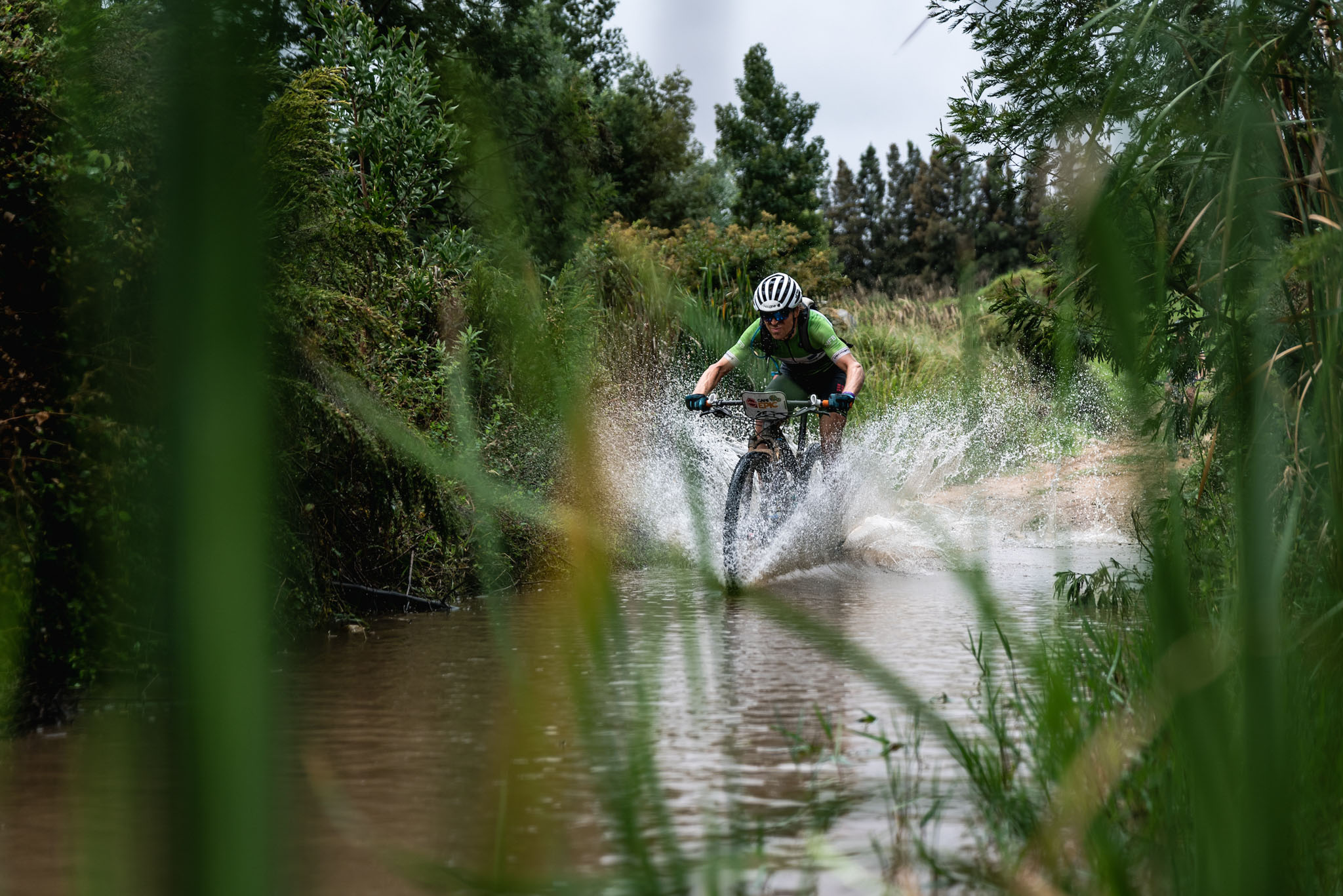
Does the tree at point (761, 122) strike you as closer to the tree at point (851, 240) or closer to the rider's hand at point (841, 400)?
the tree at point (851, 240)

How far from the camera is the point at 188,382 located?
444 mm

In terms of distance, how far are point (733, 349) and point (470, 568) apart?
6.60 m

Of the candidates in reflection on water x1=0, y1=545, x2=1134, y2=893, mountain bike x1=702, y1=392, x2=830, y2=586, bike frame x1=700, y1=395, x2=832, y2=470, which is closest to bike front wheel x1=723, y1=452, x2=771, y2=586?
mountain bike x1=702, y1=392, x2=830, y2=586

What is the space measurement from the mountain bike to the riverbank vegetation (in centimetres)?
338

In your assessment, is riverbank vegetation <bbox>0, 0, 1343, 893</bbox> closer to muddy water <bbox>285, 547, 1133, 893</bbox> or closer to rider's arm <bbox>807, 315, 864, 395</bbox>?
muddy water <bbox>285, 547, 1133, 893</bbox>

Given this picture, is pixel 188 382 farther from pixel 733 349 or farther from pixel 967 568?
pixel 733 349

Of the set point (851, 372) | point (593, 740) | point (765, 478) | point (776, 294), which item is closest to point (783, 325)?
point (776, 294)

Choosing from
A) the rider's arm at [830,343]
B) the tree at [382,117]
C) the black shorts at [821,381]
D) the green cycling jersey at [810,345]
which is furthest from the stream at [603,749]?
the black shorts at [821,381]

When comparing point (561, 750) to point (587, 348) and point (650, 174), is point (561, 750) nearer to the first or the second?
point (587, 348)

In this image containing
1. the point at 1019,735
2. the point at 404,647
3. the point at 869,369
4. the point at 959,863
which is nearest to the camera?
the point at 959,863

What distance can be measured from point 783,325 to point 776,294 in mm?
323

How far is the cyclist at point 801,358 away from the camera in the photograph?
8961 millimetres

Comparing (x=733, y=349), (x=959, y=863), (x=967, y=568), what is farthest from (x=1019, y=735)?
(x=967, y=568)

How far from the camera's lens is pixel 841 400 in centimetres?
891
